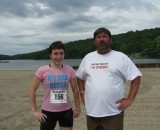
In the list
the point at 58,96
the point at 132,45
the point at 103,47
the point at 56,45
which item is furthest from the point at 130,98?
the point at 132,45

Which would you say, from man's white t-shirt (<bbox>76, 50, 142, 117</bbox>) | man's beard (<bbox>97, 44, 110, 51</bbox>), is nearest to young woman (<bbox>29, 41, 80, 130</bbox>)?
man's white t-shirt (<bbox>76, 50, 142, 117</bbox>)

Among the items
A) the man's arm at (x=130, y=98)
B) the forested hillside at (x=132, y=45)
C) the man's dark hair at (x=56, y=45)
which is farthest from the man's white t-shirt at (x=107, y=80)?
the forested hillside at (x=132, y=45)

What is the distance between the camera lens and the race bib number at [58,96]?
4340 millimetres

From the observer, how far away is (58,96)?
4344 mm

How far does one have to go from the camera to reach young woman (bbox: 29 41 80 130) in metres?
4.35

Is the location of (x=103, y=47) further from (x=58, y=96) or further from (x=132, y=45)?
(x=132, y=45)

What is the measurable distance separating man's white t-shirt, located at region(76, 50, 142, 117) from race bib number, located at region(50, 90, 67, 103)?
1.15ft

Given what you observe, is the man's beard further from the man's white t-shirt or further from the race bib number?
the race bib number

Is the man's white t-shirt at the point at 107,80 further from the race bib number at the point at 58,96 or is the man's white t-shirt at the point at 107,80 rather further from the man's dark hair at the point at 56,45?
the man's dark hair at the point at 56,45

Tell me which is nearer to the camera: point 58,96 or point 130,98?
point 130,98

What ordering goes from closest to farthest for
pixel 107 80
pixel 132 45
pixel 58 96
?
pixel 107 80, pixel 58 96, pixel 132 45

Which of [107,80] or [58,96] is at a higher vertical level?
[107,80]

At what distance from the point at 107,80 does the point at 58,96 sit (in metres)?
0.71

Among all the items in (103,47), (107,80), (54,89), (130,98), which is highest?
(103,47)
